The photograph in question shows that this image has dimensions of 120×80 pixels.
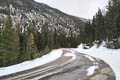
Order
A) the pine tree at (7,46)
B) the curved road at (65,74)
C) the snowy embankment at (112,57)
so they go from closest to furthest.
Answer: the curved road at (65,74) → the snowy embankment at (112,57) → the pine tree at (7,46)

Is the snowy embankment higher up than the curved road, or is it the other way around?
the curved road

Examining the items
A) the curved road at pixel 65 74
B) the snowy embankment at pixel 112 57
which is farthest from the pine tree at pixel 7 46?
the snowy embankment at pixel 112 57

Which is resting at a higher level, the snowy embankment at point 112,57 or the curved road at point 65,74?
the curved road at point 65,74

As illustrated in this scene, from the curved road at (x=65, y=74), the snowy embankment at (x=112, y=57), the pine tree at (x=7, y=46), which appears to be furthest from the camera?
the pine tree at (x=7, y=46)

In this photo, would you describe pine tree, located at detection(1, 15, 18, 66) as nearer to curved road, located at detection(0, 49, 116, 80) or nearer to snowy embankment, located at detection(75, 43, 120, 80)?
curved road, located at detection(0, 49, 116, 80)

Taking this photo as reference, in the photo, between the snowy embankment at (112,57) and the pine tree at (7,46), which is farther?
the pine tree at (7,46)

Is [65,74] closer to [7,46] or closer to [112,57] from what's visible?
[112,57]

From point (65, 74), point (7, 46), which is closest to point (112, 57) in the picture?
point (65, 74)

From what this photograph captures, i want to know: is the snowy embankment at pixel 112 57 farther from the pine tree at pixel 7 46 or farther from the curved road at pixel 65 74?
the pine tree at pixel 7 46

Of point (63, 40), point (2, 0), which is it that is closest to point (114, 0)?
point (63, 40)

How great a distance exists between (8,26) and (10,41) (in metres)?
3.50

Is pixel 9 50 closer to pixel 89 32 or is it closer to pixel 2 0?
pixel 89 32

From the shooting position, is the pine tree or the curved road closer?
the curved road

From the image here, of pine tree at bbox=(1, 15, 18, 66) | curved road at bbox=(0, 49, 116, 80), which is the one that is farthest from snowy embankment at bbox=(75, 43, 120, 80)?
pine tree at bbox=(1, 15, 18, 66)
